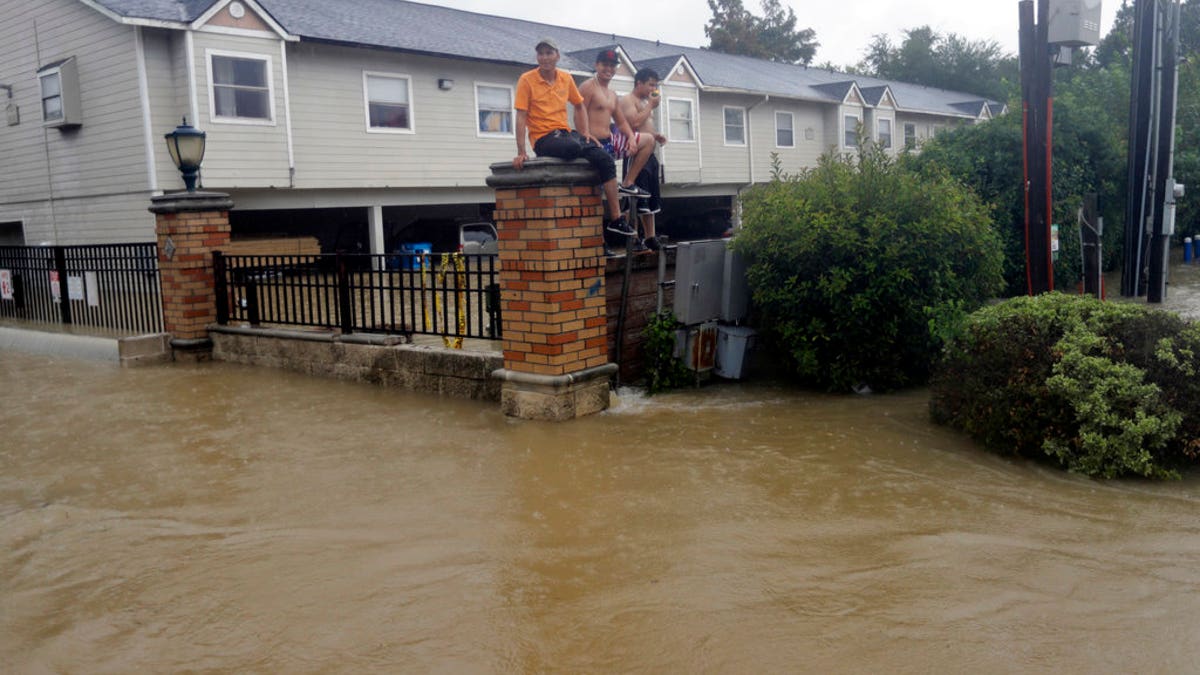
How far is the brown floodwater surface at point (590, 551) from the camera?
3.42 metres

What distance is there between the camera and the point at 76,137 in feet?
56.7

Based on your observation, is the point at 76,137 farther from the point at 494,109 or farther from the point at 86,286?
the point at 494,109

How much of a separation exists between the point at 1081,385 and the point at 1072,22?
14.6 ft

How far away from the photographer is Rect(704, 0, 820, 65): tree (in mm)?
Result: 56656

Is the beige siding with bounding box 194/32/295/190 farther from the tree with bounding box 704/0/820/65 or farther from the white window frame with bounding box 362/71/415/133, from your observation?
the tree with bounding box 704/0/820/65

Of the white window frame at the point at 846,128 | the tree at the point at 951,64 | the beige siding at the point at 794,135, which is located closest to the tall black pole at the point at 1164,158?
the beige siding at the point at 794,135

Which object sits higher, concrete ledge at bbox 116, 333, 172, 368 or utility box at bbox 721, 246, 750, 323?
utility box at bbox 721, 246, 750, 323

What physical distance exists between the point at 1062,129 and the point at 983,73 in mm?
45714

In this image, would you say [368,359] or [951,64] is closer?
[368,359]

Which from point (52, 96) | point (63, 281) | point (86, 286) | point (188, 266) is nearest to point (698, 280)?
point (188, 266)

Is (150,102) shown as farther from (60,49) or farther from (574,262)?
(574,262)

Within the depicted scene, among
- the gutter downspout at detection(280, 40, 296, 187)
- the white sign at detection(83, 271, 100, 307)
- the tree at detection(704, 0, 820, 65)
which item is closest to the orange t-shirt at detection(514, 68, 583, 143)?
the white sign at detection(83, 271, 100, 307)

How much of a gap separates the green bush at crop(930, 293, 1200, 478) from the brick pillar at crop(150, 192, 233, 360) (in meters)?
7.78

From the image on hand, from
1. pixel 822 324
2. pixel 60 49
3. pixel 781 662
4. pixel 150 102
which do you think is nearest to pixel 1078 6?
pixel 822 324
